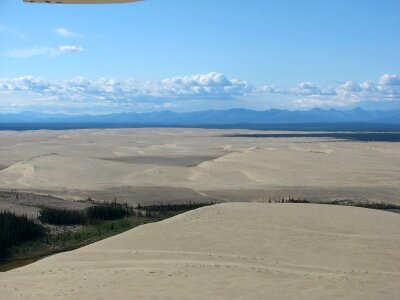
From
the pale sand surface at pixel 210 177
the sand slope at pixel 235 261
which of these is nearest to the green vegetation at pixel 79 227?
the sand slope at pixel 235 261

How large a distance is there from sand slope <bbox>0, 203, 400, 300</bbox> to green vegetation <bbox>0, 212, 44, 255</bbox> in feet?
11.3

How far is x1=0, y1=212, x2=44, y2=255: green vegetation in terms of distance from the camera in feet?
53.4

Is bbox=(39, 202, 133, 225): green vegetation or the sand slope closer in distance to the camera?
the sand slope

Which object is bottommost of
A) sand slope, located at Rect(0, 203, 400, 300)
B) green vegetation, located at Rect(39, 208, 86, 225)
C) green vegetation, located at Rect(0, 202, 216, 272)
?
green vegetation, located at Rect(0, 202, 216, 272)

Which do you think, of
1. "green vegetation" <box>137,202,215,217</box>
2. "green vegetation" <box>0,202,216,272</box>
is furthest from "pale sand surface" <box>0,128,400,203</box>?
"green vegetation" <box>0,202,216,272</box>

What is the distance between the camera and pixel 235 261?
12305 millimetres

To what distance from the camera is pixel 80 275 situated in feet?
35.9

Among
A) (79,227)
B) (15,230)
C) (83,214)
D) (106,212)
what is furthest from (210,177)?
(15,230)

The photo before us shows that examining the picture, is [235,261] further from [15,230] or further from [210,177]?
[210,177]

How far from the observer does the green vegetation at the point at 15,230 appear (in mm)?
16266

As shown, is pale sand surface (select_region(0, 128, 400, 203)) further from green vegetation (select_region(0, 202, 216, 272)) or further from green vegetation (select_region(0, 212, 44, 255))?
green vegetation (select_region(0, 212, 44, 255))

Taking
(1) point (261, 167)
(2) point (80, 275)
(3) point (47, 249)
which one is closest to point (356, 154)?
(1) point (261, 167)

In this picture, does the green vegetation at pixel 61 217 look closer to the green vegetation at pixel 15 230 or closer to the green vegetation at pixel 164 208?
the green vegetation at pixel 15 230

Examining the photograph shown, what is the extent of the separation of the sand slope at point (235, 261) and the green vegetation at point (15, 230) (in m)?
3.45
